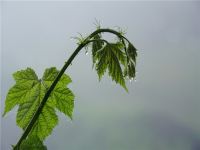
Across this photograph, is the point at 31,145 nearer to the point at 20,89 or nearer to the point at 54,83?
the point at 54,83

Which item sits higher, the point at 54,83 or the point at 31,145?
the point at 54,83

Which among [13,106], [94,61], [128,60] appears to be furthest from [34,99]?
[128,60]

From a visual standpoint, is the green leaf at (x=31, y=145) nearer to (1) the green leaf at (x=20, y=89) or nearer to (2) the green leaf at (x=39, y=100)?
(2) the green leaf at (x=39, y=100)

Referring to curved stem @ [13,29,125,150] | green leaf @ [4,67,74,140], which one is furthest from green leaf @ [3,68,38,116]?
curved stem @ [13,29,125,150]

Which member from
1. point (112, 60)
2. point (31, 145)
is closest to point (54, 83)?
point (31, 145)

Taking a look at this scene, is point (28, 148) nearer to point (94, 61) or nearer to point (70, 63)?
point (70, 63)

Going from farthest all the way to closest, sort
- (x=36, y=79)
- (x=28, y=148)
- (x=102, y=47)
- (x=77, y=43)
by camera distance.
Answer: (x=36, y=79), (x=102, y=47), (x=77, y=43), (x=28, y=148)

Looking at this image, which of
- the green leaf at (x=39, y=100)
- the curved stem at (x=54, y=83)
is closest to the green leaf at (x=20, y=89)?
the green leaf at (x=39, y=100)

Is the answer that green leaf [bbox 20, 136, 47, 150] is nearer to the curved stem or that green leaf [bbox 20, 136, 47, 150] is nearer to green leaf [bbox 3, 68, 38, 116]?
the curved stem
